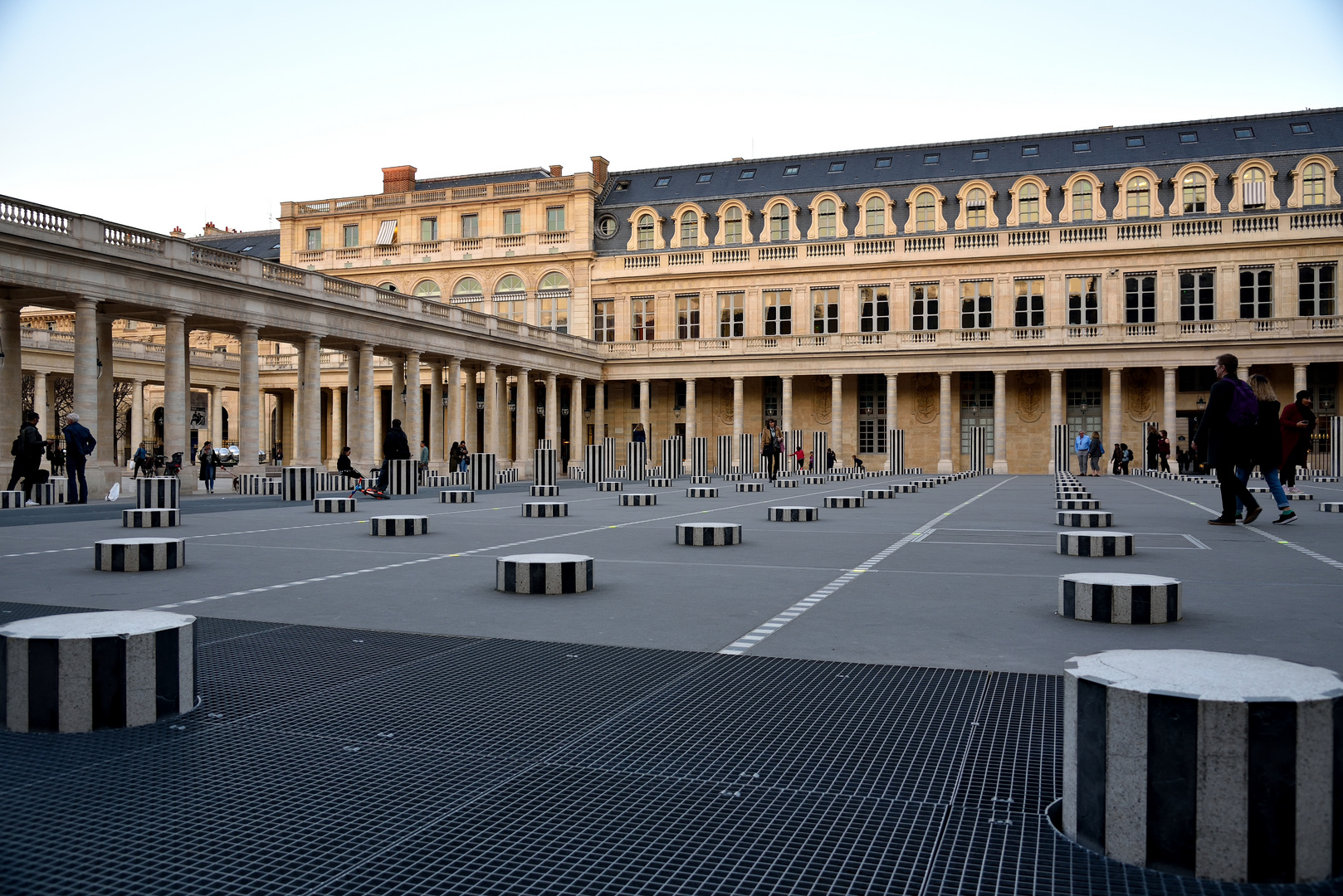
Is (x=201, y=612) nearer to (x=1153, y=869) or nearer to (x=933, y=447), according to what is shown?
(x=1153, y=869)

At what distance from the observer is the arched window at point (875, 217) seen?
2362 inches

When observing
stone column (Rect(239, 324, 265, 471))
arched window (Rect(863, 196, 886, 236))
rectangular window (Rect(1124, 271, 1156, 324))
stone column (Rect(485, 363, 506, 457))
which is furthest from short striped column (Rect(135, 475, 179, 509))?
rectangular window (Rect(1124, 271, 1156, 324))

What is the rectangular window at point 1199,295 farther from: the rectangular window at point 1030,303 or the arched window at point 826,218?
the arched window at point 826,218

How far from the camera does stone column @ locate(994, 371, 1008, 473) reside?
56125 millimetres

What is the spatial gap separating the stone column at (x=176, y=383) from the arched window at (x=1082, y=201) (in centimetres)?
4646

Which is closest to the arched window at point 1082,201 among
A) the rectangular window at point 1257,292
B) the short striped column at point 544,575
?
the rectangular window at point 1257,292

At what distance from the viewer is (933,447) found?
5956 cm

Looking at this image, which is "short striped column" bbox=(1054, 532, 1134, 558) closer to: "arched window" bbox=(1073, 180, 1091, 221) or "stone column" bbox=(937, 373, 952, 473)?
"stone column" bbox=(937, 373, 952, 473)

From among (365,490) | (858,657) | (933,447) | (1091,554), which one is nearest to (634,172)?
(933,447)

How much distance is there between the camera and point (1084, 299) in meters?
55.8

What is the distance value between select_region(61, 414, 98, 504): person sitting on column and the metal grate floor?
2053 cm

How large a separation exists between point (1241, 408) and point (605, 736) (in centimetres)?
1288

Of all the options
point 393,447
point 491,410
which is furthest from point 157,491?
point 491,410

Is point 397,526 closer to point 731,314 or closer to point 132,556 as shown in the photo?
point 132,556
